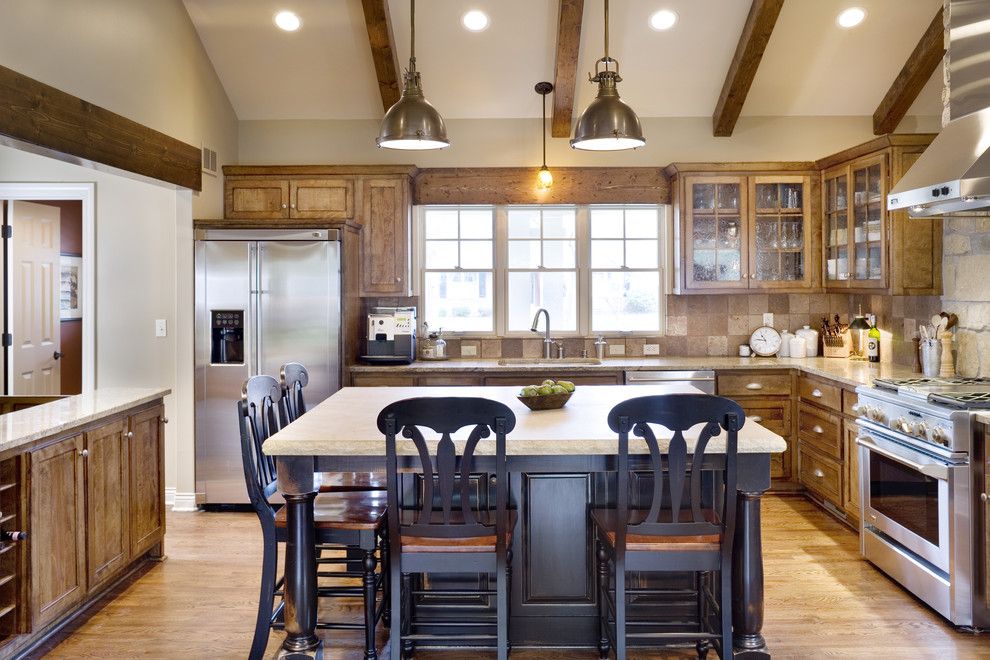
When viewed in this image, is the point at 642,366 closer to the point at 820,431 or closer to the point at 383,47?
the point at 820,431

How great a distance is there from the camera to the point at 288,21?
16.4ft

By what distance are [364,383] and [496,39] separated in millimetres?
2489

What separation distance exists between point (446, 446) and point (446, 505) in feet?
0.65

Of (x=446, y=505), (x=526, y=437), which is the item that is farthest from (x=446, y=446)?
(x=526, y=437)

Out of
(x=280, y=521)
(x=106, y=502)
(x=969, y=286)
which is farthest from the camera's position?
(x=969, y=286)

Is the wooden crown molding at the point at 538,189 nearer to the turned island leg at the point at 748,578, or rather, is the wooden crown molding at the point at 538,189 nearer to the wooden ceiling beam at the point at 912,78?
the wooden ceiling beam at the point at 912,78

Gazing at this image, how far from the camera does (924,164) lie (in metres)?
3.55

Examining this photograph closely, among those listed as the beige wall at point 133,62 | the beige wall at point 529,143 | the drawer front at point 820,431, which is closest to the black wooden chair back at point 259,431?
the beige wall at point 133,62

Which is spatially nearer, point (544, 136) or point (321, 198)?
point (544, 136)

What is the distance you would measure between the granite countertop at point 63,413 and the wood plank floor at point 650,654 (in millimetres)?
871

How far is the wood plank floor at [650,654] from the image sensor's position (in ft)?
9.62

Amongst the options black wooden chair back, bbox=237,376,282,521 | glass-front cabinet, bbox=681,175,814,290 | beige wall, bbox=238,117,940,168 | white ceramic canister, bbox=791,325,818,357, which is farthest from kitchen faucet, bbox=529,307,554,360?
black wooden chair back, bbox=237,376,282,521

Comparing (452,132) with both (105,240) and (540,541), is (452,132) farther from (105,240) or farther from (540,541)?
(540,541)

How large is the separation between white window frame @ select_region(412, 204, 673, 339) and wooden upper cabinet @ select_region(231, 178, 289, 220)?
0.99 metres
